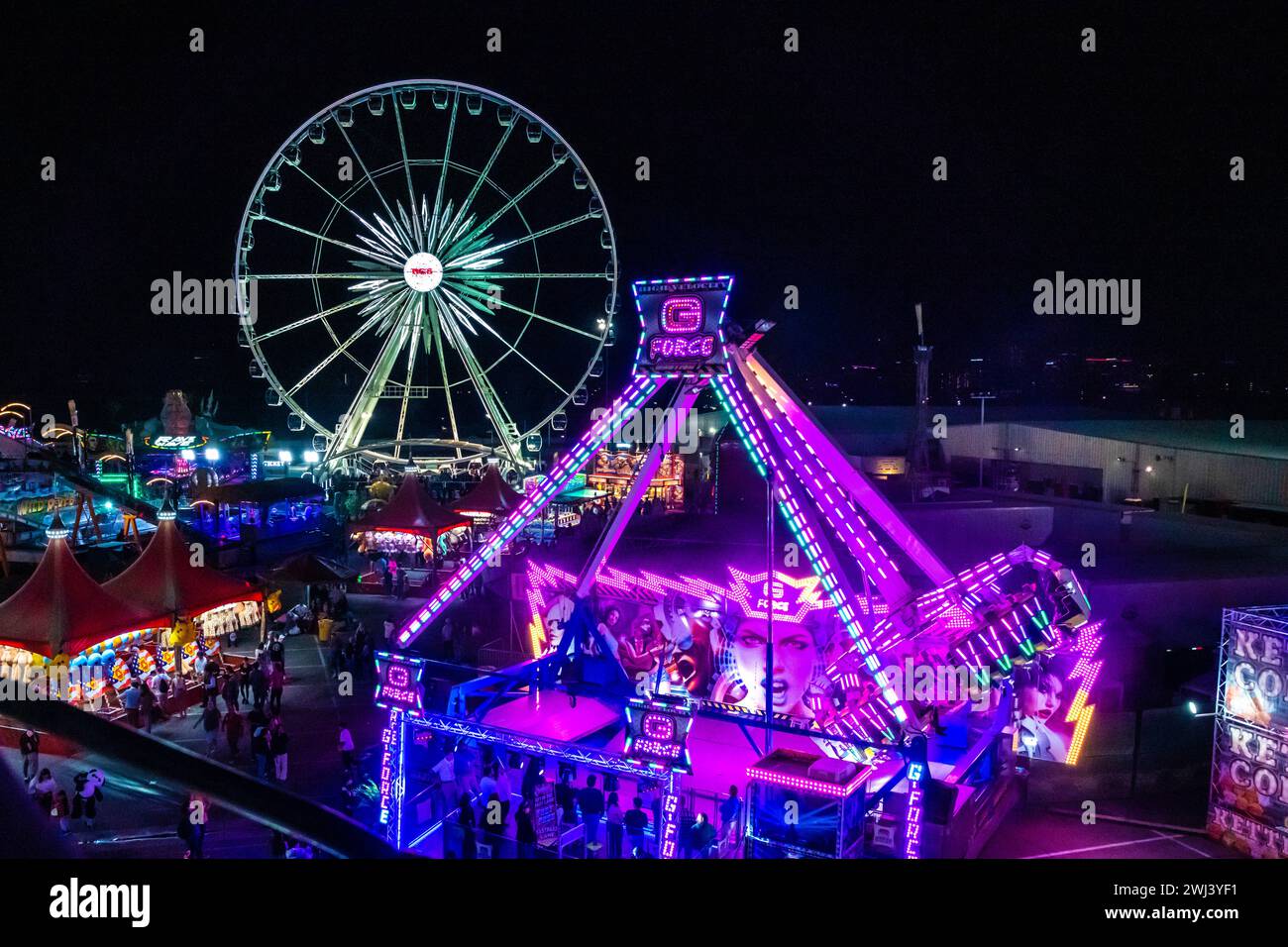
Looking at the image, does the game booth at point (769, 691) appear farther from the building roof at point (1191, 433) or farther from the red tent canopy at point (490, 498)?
the building roof at point (1191, 433)

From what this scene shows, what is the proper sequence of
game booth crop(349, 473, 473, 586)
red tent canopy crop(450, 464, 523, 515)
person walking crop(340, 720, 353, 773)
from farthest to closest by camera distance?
red tent canopy crop(450, 464, 523, 515)
game booth crop(349, 473, 473, 586)
person walking crop(340, 720, 353, 773)

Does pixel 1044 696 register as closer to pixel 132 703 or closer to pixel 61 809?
pixel 61 809

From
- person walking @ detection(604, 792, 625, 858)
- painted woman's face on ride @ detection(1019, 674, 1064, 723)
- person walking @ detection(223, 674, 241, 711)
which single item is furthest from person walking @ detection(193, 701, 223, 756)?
painted woman's face on ride @ detection(1019, 674, 1064, 723)

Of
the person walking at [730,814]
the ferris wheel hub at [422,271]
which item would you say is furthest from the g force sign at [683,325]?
the ferris wheel hub at [422,271]

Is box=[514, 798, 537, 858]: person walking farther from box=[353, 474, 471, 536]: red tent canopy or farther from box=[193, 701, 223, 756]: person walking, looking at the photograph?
box=[353, 474, 471, 536]: red tent canopy
